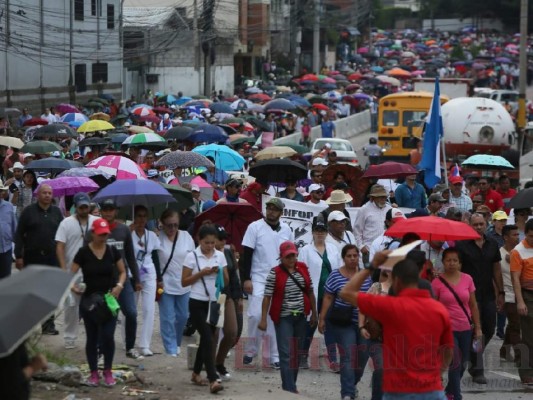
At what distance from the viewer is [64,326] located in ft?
43.1

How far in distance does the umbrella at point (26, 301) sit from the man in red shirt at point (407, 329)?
188 centimetres

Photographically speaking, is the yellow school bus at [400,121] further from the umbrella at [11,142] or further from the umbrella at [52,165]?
the umbrella at [52,165]

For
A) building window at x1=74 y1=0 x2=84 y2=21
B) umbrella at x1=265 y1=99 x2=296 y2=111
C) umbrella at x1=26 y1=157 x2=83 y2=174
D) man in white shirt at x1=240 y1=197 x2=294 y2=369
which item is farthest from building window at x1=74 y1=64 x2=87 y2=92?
man in white shirt at x1=240 y1=197 x2=294 y2=369

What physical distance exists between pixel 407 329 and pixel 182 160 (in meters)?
11.1

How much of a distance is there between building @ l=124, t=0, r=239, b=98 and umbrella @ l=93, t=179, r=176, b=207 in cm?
3724

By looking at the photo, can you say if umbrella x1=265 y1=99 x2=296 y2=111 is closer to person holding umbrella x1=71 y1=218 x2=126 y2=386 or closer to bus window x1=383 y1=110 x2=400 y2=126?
bus window x1=383 y1=110 x2=400 y2=126

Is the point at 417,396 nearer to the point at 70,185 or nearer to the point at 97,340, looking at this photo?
Answer: the point at 97,340

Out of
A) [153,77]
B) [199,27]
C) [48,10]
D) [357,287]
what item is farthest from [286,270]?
[153,77]

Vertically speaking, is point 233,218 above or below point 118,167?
below

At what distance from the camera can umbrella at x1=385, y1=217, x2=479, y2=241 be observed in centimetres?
1151

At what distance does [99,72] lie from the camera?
52.2m

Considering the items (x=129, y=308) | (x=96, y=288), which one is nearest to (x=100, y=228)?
(x=96, y=288)

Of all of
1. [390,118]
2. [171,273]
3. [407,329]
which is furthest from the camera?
[390,118]

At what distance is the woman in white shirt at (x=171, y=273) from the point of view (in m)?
12.6
